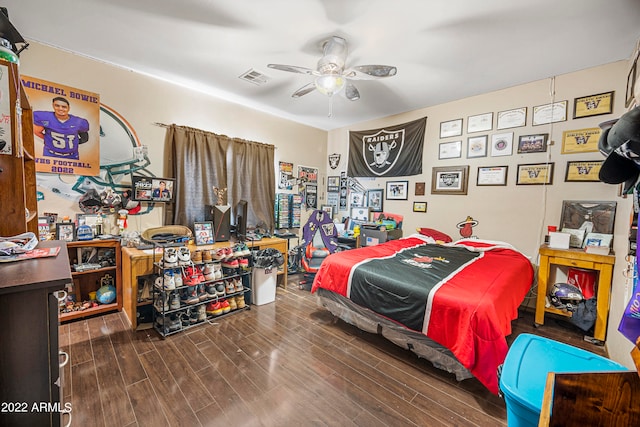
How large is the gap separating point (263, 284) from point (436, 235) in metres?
2.50

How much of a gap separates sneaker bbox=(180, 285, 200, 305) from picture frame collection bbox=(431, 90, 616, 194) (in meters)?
3.43

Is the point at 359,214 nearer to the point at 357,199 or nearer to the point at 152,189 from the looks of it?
the point at 357,199

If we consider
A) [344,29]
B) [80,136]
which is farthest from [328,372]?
[80,136]

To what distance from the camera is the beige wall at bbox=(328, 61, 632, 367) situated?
2.49 meters

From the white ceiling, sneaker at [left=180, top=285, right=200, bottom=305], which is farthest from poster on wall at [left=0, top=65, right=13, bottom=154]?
sneaker at [left=180, top=285, right=200, bottom=305]

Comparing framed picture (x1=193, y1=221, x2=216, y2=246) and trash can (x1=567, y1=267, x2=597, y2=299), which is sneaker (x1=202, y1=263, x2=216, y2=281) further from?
trash can (x1=567, y1=267, x2=597, y2=299)

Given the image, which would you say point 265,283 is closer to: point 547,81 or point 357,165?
point 357,165

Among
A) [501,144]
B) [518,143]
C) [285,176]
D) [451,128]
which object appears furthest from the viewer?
[285,176]

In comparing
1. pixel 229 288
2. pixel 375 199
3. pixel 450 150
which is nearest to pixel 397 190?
pixel 375 199

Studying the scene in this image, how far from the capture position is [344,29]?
209 cm

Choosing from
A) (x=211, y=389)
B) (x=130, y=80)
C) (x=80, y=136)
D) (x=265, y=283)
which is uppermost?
(x=130, y=80)

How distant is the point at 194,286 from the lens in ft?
8.33

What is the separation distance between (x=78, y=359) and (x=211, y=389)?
1.14 m

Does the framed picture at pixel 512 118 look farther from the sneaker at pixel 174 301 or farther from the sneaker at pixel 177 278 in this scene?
the sneaker at pixel 174 301
